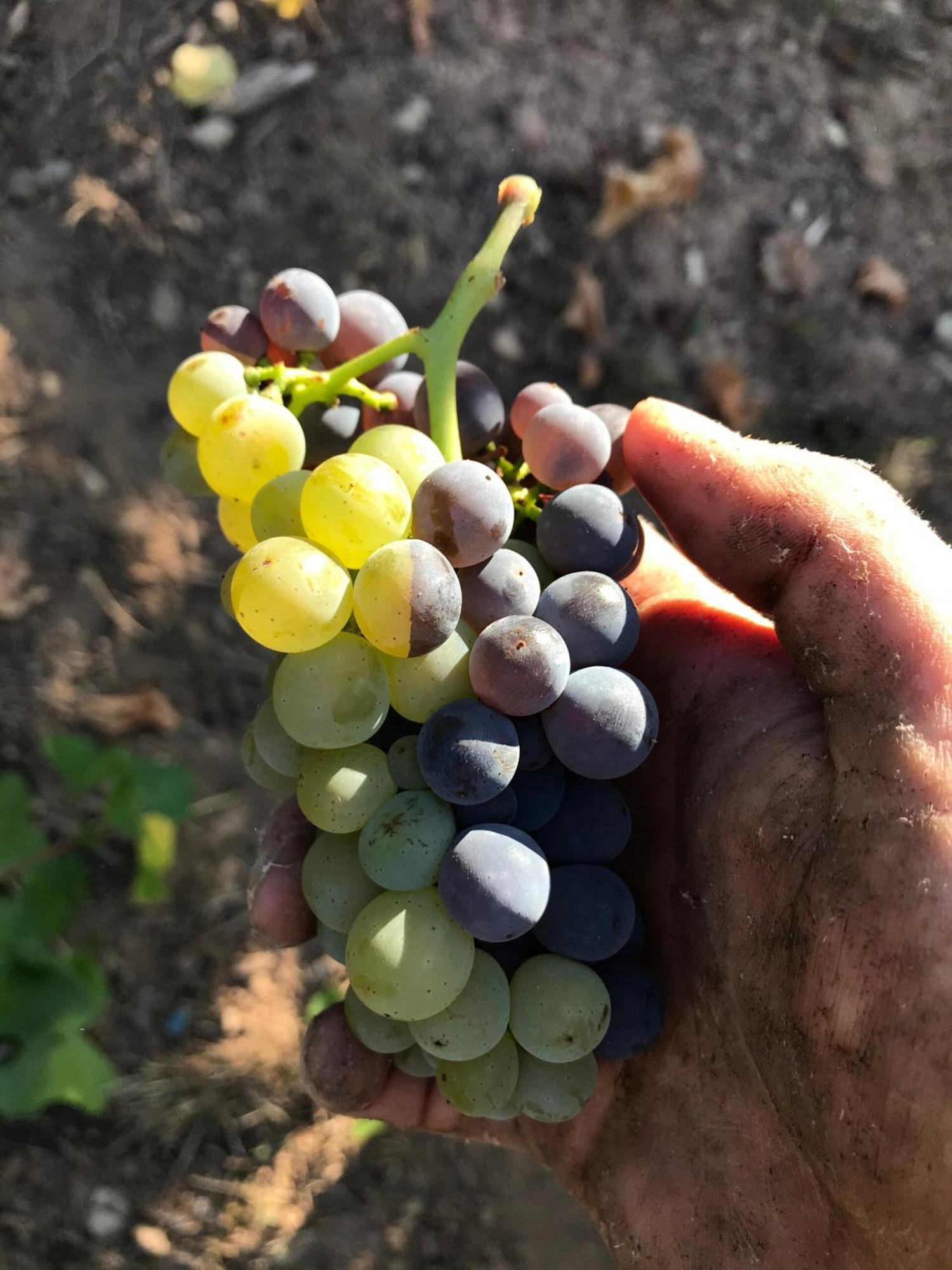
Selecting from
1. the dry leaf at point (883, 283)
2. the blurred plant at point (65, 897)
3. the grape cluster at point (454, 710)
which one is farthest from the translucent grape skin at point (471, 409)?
the dry leaf at point (883, 283)

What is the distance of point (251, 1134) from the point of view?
2896 millimetres

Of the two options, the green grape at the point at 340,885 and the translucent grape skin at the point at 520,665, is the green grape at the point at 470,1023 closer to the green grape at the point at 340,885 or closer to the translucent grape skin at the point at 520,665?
the green grape at the point at 340,885

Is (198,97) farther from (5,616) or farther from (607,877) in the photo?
(607,877)

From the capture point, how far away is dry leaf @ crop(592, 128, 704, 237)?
3.28 meters

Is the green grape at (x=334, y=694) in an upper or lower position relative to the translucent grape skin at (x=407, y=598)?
lower

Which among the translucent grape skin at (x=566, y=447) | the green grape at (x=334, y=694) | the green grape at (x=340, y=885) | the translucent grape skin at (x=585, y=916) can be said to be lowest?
the green grape at (x=340, y=885)

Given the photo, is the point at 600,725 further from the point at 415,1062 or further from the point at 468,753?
the point at 415,1062

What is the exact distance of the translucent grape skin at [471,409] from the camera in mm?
1762

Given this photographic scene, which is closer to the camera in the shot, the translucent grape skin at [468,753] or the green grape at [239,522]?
the translucent grape skin at [468,753]

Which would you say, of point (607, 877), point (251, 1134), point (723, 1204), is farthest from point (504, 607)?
point (251, 1134)

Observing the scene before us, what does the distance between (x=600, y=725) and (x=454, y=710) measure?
0.72 feet

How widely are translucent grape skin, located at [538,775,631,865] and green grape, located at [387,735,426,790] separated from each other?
0.23 meters

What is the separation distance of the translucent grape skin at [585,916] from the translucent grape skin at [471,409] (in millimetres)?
772

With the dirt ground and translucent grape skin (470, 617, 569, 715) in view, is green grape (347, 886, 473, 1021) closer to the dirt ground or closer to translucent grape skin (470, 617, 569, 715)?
translucent grape skin (470, 617, 569, 715)
